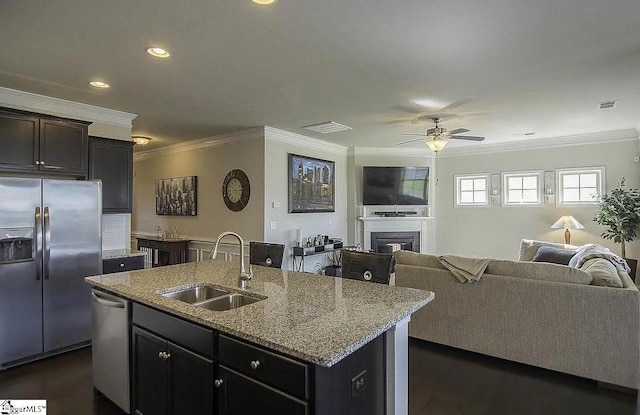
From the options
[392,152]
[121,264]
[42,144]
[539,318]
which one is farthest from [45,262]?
[392,152]

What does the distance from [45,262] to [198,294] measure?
2073 mm

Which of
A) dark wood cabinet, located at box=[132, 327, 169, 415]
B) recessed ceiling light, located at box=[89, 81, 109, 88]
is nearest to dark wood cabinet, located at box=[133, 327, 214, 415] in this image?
dark wood cabinet, located at box=[132, 327, 169, 415]

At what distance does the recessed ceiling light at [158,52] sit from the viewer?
287 cm

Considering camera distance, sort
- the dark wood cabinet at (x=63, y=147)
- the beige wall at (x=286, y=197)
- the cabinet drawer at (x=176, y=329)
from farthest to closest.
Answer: the beige wall at (x=286, y=197) < the dark wood cabinet at (x=63, y=147) < the cabinet drawer at (x=176, y=329)

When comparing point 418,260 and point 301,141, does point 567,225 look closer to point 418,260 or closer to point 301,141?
point 418,260

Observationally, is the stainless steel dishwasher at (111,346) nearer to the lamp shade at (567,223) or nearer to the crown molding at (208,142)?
the crown molding at (208,142)

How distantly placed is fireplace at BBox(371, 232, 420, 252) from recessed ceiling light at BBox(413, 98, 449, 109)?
11.5 ft

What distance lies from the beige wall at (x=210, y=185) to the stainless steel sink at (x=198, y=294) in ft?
10.0

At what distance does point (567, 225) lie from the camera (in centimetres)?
616

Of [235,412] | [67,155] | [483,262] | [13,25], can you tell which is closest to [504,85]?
[483,262]

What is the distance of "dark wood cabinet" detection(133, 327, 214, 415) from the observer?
1823 mm

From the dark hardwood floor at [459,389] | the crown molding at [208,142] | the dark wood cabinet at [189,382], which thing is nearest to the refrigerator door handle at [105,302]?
the dark wood cabinet at [189,382]

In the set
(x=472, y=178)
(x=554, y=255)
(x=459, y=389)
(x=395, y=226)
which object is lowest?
(x=459, y=389)

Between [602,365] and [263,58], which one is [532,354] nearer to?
[602,365]
